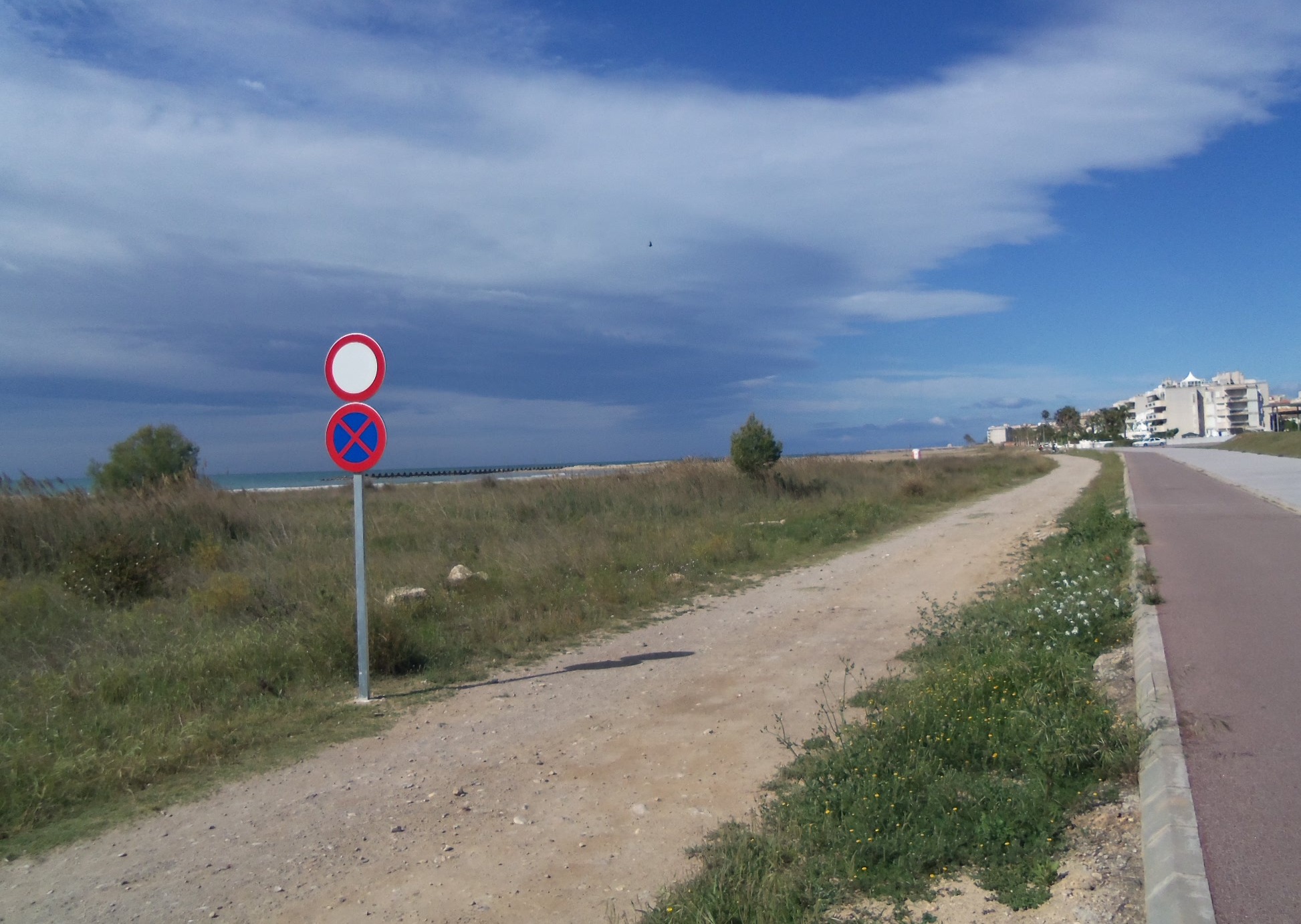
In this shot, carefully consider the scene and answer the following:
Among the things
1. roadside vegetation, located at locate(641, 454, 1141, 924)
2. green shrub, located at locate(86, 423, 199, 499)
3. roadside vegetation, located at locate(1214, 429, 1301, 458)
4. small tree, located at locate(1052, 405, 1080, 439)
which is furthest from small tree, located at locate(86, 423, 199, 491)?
small tree, located at locate(1052, 405, 1080, 439)

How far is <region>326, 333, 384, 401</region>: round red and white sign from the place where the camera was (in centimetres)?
743

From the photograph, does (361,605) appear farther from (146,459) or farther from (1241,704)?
(146,459)

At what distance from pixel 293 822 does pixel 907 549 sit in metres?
12.8

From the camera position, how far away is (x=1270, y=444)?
64.9 metres

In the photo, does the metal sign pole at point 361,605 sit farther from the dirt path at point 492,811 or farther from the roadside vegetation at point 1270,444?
the roadside vegetation at point 1270,444

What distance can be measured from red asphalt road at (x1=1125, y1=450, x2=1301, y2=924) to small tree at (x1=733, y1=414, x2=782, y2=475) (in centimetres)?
1375

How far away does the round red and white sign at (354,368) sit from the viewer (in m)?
7.43

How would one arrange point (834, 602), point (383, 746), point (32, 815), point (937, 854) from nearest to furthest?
point (937, 854) < point (32, 815) < point (383, 746) < point (834, 602)

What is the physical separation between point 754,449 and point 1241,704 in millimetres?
21004

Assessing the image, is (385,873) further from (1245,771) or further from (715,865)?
(1245,771)

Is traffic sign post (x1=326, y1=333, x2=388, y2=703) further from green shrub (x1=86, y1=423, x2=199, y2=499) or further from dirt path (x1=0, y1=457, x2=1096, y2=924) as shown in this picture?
green shrub (x1=86, y1=423, x2=199, y2=499)

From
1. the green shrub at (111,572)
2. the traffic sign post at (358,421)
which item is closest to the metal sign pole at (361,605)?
the traffic sign post at (358,421)

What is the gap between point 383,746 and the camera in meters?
6.05

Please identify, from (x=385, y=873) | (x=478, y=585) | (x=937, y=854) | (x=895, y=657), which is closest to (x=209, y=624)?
(x=478, y=585)
